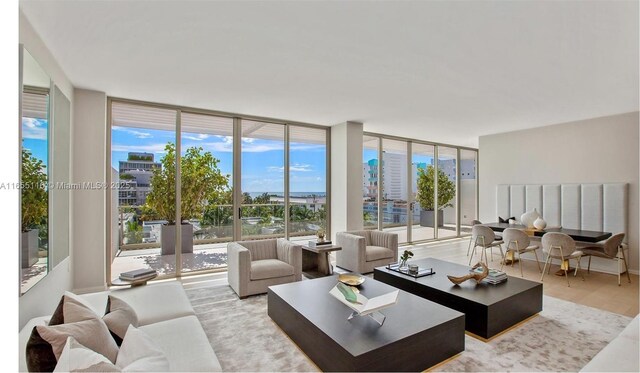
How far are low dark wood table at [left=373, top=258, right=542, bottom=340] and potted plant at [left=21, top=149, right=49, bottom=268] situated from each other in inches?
139

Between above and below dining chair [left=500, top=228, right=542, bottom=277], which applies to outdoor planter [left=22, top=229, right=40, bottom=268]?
above

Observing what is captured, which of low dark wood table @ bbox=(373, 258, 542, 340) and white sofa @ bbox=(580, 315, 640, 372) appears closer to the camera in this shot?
white sofa @ bbox=(580, 315, 640, 372)

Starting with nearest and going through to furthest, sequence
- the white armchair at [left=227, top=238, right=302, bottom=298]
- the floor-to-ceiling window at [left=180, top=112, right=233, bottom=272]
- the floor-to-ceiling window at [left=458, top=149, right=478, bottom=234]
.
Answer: the white armchair at [left=227, top=238, right=302, bottom=298] < the floor-to-ceiling window at [left=180, top=112, right=233, bottom=272] < the floor-to-ceiling window at [left=458, top=149, right=478, bottom=234]

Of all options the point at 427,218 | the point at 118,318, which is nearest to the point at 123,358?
the point at 118,318

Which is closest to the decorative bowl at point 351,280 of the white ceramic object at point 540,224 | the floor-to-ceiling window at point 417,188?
the floor-to-ceiling window at point 417,188

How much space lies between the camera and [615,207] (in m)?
5.44

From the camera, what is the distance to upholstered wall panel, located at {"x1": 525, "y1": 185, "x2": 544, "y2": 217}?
6469 mm

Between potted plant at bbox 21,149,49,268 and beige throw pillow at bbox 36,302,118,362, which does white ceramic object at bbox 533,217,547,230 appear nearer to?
beige throw pillow at bbox 36,302,118,362

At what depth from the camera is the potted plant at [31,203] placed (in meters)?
2.27

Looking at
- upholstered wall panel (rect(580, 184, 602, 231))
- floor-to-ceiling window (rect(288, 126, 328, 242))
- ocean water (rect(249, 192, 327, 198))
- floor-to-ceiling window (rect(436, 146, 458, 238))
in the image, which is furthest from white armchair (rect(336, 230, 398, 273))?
floor-to-ceiling window (rect(436, 146, 458, 238))

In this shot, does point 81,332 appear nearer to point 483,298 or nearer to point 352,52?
point 352,52

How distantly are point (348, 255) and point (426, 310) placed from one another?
2.55 m

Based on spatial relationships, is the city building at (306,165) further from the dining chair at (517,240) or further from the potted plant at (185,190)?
the dining chair at (517,240)

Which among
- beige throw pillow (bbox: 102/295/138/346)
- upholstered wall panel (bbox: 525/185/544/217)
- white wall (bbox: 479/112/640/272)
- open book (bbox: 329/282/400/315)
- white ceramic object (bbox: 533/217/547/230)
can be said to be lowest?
open book (bbox: 329/282/400/315)
